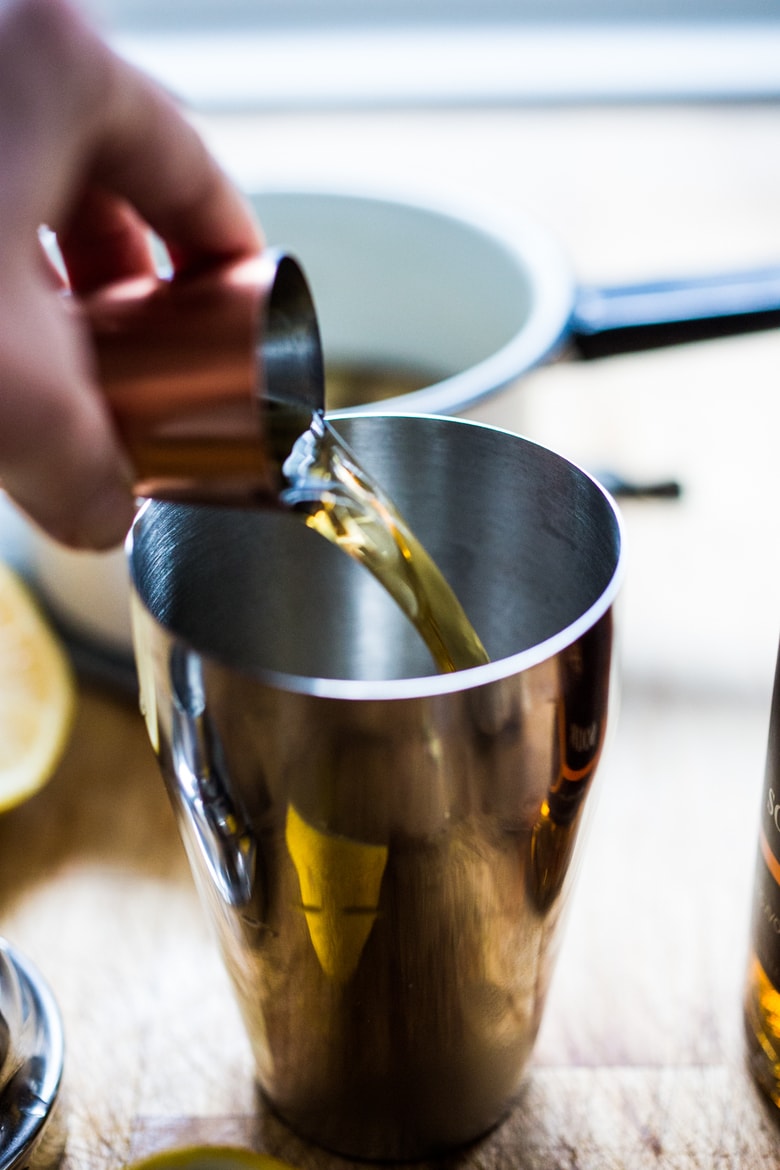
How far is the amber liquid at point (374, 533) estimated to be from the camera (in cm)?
40

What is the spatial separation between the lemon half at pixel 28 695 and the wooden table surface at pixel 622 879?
0.03m

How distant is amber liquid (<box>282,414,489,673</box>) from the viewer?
402mm

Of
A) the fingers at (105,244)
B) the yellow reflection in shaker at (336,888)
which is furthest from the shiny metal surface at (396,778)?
the fingers at (105,244)

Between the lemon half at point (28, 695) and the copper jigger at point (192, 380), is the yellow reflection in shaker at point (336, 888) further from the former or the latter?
the lemon half at point (28, 695)

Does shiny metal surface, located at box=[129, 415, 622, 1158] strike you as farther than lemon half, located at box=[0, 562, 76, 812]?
No

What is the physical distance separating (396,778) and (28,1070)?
0.58 feet

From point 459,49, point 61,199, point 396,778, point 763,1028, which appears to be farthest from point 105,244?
point 459,49

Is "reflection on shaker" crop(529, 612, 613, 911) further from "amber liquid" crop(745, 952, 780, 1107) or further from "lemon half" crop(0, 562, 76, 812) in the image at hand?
"lemon half" crop(0, 562, 76, 812)

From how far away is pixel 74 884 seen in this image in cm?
54

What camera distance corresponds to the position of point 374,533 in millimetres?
421

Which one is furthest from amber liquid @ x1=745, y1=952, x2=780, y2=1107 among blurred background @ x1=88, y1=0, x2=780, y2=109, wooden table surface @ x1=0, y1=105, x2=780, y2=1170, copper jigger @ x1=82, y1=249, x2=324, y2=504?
blurred background @ x1=88, y1=0, x2=780, y2=109

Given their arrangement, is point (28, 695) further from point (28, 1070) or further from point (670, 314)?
point (670, 314)

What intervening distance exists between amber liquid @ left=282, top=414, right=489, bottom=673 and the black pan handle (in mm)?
200

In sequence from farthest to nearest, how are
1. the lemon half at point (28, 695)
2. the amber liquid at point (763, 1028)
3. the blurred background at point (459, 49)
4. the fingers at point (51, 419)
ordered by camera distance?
the blurred background at point (459, 49), the lemon half at point (28, 695), the amber liquid at point (763, 1028), the fingers at point (51, 419)
